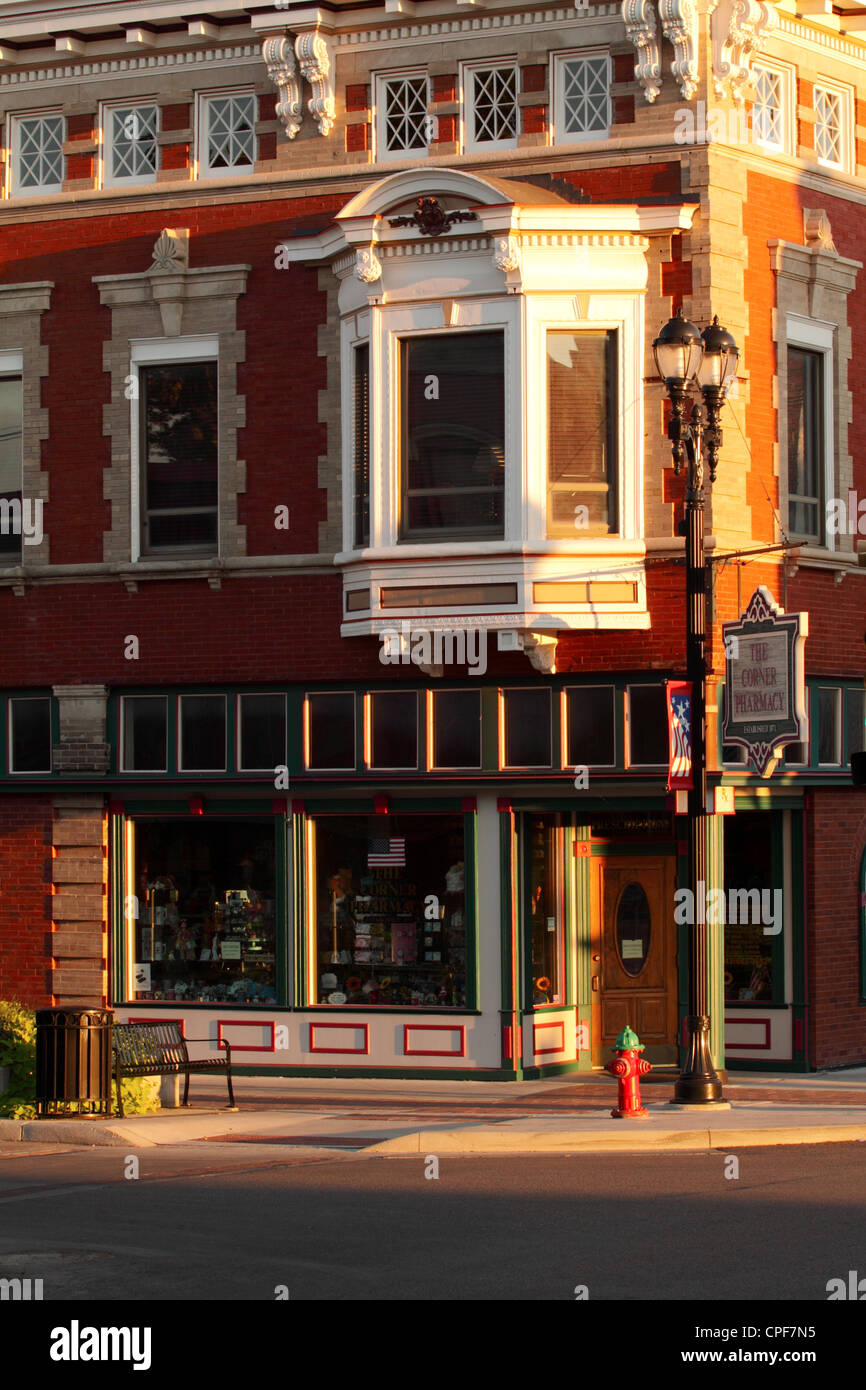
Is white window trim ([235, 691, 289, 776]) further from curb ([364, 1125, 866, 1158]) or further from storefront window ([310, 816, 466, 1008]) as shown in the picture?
curb ([364, 1125, 866, 1158])

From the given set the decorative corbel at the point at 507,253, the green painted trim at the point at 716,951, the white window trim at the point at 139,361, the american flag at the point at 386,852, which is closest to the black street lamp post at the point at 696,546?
the green painted trim at the point at 716,951

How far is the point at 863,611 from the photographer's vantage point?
70.3ft

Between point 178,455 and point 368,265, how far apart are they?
3.27m

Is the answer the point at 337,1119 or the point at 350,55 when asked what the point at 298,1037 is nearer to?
the point at 337,1119

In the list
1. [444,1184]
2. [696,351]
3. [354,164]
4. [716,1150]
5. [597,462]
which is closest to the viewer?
[444,1184]

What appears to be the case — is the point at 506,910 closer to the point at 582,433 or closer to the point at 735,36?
the point at 582,433

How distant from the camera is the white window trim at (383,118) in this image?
20844 millimetres

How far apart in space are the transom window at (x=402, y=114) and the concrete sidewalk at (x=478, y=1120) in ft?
33.2

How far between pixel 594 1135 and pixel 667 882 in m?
5.92

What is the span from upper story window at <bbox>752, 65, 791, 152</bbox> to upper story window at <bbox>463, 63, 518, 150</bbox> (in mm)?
2582

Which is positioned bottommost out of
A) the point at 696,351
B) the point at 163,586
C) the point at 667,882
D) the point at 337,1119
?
the point at 337,1119

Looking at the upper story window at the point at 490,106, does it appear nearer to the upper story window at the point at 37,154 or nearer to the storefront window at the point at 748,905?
the upper story window at the point at 37,154

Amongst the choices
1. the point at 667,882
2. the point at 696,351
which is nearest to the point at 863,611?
the point at 667,882

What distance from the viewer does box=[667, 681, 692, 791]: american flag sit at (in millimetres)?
17062
